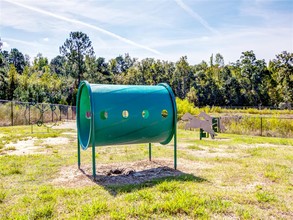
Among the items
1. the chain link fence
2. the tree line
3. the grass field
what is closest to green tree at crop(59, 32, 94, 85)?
the tree line

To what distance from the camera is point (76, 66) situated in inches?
1957

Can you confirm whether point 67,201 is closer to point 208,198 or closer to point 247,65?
point 208,198

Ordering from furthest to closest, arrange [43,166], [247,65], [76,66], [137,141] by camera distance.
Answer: [247,65]
[76,66]
[43,166]
[137,141]

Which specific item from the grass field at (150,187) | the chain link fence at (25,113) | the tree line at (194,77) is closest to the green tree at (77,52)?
the tree line at (194,77)

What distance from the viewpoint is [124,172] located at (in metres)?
6.24

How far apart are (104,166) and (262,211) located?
153 inches

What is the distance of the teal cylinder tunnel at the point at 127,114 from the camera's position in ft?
18.8

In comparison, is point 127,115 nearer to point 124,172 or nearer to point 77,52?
point 124,172

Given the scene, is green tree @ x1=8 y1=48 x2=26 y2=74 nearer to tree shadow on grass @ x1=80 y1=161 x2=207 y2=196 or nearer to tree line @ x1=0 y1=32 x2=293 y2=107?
tree line @ x1=0 y1=32 x2=293 y2=107

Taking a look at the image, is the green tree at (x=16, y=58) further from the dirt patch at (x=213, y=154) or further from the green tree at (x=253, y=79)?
the dirt patch at (x=213, y=154)

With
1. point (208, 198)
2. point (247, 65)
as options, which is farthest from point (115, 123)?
point (247, 65)

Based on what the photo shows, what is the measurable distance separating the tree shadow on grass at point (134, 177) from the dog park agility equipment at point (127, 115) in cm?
35

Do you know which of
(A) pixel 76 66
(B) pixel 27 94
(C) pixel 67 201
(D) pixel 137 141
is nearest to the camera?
(C) pixel 67 201

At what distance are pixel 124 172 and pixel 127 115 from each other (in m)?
1.24
